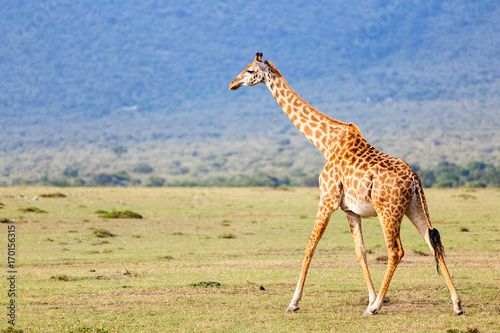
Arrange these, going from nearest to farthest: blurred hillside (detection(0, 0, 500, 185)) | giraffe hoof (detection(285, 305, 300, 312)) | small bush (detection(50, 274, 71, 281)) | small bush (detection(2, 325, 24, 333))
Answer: small bush (detection(2, 325, 24, 333)), giraffe hoof (detection(285, 305, 300, 312)), small bush (detection(50, 274, 71, 281)), blurred hillside (detection(0, 0, 500, 185))

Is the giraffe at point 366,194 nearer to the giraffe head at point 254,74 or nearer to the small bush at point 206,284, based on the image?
the giraffe head at point 254,74

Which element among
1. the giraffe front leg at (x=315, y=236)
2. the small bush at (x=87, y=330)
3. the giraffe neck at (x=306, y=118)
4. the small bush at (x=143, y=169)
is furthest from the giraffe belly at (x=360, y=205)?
the small bush at (x=143, y=169)

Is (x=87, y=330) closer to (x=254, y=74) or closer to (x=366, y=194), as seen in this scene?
(x=366, y=194)

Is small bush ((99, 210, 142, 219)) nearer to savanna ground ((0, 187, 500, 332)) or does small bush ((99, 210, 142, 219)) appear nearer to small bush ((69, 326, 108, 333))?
savanna ground ((0, 187, 500, 332))

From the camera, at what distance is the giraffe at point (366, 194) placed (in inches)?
407

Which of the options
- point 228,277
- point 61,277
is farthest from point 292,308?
point 61,277

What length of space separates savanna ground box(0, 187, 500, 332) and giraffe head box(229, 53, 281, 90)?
12.3ft

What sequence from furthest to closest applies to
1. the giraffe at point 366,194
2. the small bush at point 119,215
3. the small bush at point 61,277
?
the small bush at point 119,215, the small bush at point 61,277, the giraffe at point 366,194

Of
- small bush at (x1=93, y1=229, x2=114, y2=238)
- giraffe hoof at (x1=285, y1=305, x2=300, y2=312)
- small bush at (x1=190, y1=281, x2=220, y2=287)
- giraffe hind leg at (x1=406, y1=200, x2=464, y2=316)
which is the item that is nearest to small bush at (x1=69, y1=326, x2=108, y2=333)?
giraffe hoof at (x1=285, y1=305, x2=300, y2=312)

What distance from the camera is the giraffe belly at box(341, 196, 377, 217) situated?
10.6 m

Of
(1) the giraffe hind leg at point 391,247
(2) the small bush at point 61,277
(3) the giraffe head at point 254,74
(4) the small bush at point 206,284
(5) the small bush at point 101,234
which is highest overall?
(3) the giraffe head at point 254,74

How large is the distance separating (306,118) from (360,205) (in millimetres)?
2188

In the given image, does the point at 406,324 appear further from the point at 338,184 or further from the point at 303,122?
the point at 303,122

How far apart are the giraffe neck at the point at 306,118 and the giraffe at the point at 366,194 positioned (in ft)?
0.06
